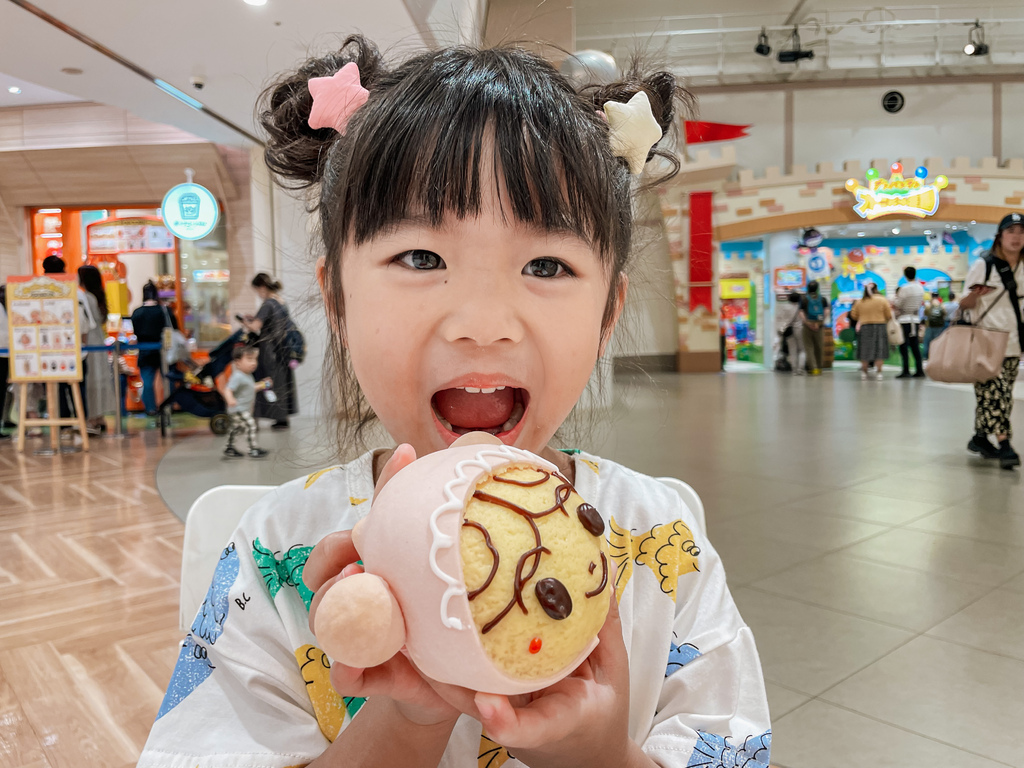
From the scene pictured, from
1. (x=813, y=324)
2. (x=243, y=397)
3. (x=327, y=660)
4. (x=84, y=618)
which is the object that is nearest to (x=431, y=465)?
(x=327, y=660)

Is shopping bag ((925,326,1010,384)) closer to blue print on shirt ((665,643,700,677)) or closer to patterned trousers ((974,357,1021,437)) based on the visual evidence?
patterned trousers ((974,357,1021,437))

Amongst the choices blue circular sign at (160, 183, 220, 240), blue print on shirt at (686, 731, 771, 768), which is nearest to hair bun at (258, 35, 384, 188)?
blue print on shirt at (686, 731, 771, 768)

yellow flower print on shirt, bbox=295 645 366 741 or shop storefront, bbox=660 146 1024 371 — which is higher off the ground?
shop storefront, bbox=660 146 1024 371

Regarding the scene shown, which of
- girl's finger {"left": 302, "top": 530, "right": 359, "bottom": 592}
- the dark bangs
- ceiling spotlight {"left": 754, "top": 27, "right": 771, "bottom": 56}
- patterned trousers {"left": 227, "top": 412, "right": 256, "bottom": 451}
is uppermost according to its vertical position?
ceiling spotlight {"left": 754, "top": 27, "right": 771, "bottom": 56}

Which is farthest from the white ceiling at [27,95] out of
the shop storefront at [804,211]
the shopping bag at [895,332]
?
the shopping bag at [895,332]

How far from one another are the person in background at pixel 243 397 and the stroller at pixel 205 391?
0.55 m

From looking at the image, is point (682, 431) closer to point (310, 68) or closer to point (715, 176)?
point (310, 68)

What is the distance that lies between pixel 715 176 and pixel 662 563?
44.5ft

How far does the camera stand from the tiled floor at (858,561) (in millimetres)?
1898

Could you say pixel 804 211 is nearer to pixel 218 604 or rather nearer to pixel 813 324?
pixel 813 324

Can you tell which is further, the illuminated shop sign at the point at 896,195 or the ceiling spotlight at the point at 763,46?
the illuminated shop sign at the point at 896,195

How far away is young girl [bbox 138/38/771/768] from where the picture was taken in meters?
0.64

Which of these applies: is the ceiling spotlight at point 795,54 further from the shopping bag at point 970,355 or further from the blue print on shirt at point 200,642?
the blue print on shirt at point 200,642

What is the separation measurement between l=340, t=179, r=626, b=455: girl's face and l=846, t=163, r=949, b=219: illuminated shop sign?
14.5m
